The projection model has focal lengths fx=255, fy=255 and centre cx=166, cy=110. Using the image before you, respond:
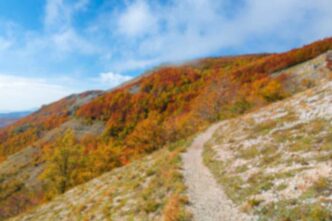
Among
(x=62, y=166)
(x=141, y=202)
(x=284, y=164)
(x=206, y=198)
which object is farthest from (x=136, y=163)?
(x=62, y=166)

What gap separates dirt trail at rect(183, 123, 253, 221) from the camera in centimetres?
1252

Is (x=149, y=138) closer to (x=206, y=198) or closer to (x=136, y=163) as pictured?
(x=136, y=163)

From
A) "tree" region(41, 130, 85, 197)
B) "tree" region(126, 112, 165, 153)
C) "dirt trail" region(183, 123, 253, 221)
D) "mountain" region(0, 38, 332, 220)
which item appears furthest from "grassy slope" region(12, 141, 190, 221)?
"tree" region(126, 112, 165, 153)

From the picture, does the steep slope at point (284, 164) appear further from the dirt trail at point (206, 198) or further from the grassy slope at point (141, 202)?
the grassy slope at point (141, 202)

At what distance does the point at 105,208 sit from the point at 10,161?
148 metres

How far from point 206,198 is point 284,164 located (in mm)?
5434

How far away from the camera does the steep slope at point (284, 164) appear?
11272 millimetres

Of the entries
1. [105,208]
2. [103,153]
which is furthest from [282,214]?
[103,153]

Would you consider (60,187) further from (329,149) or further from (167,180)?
(329,149)

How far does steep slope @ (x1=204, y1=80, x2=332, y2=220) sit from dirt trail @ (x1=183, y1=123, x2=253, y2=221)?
51cm

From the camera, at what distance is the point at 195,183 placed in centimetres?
1830

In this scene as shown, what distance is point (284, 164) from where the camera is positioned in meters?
16.0

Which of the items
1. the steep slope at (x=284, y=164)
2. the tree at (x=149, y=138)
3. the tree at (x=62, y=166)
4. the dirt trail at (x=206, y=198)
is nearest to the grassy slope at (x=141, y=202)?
the dirt trail at (x=206, y=198)

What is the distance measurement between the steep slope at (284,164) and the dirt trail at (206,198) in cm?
51
